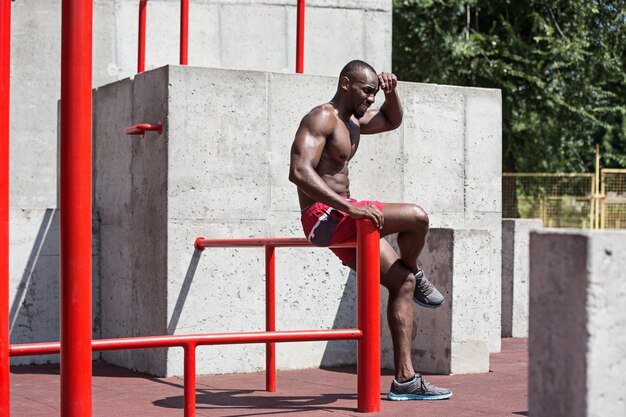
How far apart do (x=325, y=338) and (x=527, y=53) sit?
16.3 metres

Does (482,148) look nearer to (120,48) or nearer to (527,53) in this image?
(120,48)

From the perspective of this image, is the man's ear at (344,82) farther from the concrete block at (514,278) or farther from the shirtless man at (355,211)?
the concrete block at (514,278)

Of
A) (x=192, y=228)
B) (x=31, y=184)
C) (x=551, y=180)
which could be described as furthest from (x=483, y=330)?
(x=551, y=180)

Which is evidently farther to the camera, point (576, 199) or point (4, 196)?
point (576, 199)

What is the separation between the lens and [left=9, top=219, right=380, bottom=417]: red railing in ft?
14.2

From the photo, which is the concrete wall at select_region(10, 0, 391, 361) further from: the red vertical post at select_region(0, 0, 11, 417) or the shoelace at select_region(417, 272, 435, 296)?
the red vertical post at select_region(0, 0, 11, 417)

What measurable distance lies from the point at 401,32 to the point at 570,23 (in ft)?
10.5

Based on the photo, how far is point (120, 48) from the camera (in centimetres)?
939

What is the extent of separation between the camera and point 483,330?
23.6ft

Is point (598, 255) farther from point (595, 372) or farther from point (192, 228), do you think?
point (192, 228)

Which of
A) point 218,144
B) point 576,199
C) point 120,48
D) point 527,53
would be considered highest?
point 527,53

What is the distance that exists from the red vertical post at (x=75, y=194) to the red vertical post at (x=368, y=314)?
75.8 inches

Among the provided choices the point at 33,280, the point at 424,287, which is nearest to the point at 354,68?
the point at 424,287

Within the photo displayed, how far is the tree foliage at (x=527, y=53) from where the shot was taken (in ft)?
65.3
